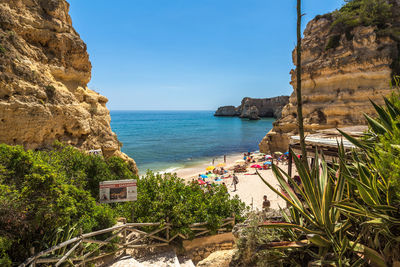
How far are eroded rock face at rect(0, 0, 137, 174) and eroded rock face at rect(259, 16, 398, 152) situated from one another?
1888cm

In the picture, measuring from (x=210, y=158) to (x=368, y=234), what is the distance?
1315 inches

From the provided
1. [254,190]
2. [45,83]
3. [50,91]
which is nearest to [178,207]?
[50,91]

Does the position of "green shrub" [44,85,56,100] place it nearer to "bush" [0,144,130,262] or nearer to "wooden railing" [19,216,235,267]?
"bush" [0,144,130,262]

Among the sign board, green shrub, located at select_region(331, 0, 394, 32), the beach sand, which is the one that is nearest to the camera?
the sign board

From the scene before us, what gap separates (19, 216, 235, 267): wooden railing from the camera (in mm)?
4289

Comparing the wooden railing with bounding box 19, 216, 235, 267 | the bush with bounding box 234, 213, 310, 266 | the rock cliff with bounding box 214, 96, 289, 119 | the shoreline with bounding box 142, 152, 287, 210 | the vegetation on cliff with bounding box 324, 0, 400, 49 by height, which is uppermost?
the vegetation on cliff with bounding box 324, 0, 400, 49

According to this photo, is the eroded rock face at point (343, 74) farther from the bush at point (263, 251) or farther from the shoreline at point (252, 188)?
the bush at point (263, 251)

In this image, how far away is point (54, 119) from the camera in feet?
36.9

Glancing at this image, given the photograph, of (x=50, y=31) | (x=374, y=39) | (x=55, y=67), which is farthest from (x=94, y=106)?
(x=374, y=39)

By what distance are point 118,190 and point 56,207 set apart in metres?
2.12

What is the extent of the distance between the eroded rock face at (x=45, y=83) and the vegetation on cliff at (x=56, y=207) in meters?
4.41

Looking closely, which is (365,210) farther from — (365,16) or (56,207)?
(365,16)

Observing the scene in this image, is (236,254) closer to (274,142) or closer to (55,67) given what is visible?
(55,67)

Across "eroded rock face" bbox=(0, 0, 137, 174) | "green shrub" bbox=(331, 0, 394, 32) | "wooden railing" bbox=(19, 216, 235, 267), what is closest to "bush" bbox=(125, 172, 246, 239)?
"wooden railing" bbox=(19, 216, 235, 267)
